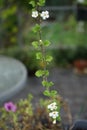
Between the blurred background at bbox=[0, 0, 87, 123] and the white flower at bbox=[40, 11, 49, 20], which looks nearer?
the white flower at bbox=[40, 11, 49, 20]

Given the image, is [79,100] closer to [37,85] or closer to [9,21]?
[37,85]

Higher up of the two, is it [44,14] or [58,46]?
[44,14]

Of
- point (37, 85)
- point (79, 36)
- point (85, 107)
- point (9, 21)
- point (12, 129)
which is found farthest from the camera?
point (79, 36)

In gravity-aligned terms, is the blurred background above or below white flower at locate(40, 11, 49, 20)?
below

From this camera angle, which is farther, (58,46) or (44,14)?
(58,46)

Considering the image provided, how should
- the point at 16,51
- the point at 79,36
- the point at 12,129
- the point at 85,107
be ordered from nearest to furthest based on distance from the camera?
the point at 12,129
the point at 85,107
the point at 16,51
the point at 79,36

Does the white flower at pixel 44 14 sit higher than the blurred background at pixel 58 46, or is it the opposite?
the white flower at pixel 44 14

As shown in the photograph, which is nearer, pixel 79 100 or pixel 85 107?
pixel 85 107

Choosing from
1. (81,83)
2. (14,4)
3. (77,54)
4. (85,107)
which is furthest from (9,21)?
(85,107)
